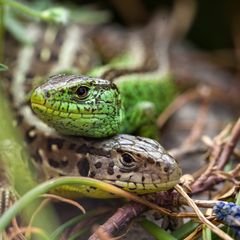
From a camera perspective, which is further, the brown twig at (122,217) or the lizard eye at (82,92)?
the lizard eye at (82,92)

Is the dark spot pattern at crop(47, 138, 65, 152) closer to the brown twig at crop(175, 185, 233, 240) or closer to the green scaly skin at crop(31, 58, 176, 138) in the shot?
the green scaly skin at crop(31, 58, 176, 138)

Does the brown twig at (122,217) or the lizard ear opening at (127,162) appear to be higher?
the lizard ear opening at (127,162)

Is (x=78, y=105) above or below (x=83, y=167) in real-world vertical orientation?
above

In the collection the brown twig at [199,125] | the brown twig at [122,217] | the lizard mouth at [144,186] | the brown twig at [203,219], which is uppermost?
the lizard mouth at [144,186]

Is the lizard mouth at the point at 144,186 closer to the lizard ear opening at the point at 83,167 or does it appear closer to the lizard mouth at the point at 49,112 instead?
the lizard ear opening at the point at 83,167

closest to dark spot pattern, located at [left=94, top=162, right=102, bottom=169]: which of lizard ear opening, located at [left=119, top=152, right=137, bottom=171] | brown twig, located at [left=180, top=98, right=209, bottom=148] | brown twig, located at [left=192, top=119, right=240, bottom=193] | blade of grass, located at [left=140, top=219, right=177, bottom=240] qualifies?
lizard ear opening, located at [left=119, top=152, right=137, bottom=171]

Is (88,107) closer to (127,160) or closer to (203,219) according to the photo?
(127,160)

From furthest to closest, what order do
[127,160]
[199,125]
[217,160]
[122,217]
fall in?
[199,125]
[217,160]
[127,160]
[122,217]

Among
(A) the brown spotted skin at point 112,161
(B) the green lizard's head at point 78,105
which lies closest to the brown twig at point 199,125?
(B) the green lizard's head at point 78,105

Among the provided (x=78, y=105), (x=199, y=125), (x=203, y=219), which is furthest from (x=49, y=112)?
(x=199, y=125)
